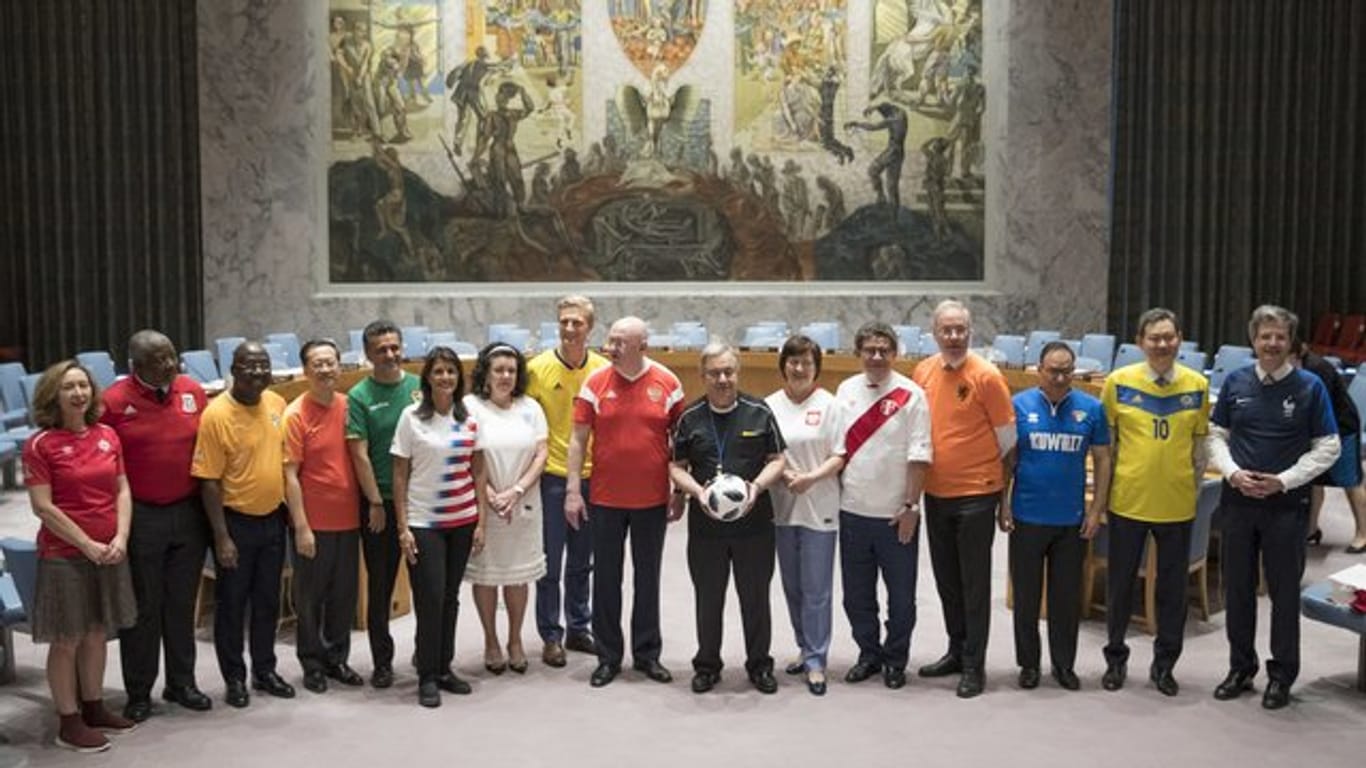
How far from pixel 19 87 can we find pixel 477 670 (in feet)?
43.1

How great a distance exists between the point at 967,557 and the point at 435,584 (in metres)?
2.39

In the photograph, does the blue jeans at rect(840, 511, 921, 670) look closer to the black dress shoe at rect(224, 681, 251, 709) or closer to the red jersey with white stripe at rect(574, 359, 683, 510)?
the red jersey with white stripe at rect(574, 359, 683, 510)

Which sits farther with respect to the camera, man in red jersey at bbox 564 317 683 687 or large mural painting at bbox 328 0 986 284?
large mural painting at bbox 328 0 986 284

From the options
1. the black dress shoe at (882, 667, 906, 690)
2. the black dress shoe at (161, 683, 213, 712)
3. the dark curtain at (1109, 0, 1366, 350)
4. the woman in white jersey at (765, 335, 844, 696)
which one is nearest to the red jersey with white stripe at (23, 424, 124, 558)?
the black dress shoe at (161, 683, 213, 712)

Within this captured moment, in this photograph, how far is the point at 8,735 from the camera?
6.49m

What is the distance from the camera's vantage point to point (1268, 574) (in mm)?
6883

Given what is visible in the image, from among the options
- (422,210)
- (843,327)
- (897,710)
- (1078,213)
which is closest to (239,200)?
(422,210)

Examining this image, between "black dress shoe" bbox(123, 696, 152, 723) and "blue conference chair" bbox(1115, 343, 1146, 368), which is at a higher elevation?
"blue conference chair" bbox(1115, 343, 1146, 368)

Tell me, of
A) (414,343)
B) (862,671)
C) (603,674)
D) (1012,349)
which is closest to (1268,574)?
(862,671)

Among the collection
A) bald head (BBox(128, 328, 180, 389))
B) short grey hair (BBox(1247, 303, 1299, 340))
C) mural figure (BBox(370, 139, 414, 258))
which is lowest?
bald head (BBox(128, 328, 180, 389))

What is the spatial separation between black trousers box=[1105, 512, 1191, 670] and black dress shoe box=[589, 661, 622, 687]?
227 centimetres

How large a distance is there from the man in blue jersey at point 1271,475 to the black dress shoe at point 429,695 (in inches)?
137

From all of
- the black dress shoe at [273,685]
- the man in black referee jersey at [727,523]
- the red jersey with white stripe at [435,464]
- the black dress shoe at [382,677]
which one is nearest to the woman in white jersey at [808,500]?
the man in black referee jersey at [727,523]

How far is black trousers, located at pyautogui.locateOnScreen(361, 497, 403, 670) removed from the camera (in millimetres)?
7055
